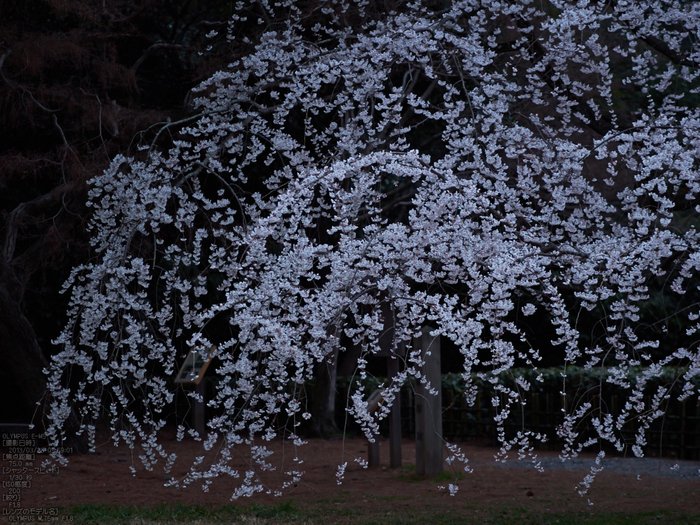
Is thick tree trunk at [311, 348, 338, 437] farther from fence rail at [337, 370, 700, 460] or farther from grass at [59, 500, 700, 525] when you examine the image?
grass at [59, 500, 700, 525]

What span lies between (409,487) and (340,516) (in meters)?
1.32

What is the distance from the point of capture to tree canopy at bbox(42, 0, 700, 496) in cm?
426

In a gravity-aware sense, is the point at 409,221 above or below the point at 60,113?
below

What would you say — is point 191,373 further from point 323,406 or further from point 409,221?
point 409,221

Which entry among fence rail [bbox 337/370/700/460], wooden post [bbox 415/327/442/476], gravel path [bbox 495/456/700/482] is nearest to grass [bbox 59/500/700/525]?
wooden post [bbox 415/327/442/476]

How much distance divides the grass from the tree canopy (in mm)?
302

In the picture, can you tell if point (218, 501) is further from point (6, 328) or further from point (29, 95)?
point (29, 95)

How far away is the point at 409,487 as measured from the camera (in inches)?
245

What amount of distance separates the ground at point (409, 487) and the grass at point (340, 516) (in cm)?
17

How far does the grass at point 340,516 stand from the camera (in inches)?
188

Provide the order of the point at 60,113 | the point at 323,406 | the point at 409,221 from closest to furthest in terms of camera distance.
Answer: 1. the point at 409,221
2. the point at 60,113
3. the point at 323,406

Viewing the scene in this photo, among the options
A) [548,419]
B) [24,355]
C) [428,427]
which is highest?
[24,355]

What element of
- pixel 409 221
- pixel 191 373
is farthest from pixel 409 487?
pixel 191 373

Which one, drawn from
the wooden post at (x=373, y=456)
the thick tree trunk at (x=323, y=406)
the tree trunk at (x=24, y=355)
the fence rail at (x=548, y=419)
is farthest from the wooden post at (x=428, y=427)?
the thick tree trunk at (x=323, y=406)
